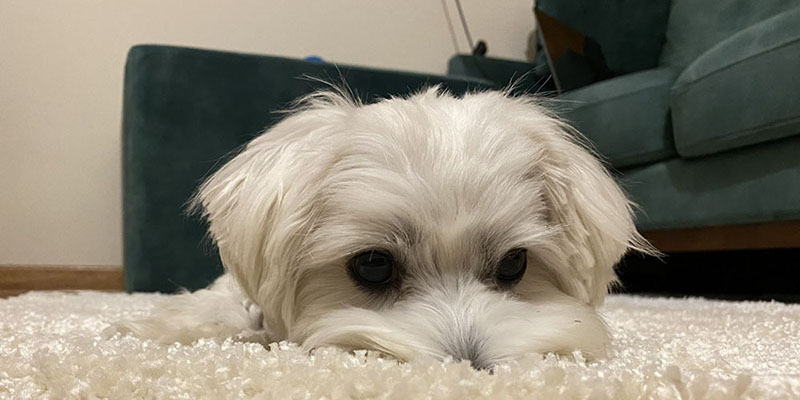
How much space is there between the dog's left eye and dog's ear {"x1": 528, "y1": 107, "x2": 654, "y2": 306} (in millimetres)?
59

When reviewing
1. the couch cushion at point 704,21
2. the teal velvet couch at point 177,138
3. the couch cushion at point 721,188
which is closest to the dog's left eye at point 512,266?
the couch cushion at point 721,188

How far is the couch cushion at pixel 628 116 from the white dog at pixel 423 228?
0.99 m

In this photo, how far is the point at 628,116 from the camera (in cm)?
194

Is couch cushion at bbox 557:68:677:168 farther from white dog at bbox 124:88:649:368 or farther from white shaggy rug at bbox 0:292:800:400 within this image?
white shaggy rug at bbox 0:292:800:400

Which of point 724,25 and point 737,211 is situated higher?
point 724,25

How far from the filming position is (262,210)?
0.87 m

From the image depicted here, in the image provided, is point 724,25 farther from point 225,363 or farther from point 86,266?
point 86,266

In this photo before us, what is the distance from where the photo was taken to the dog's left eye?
0.86m

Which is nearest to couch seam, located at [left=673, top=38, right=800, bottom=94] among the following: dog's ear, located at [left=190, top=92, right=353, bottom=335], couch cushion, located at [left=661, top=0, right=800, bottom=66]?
couch cushion, located at [left=661, top=0, right=800, bottom=66]

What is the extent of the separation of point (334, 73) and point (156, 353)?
5.64ft

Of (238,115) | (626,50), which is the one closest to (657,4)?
(626,50)

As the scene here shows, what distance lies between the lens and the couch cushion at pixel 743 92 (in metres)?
1.48

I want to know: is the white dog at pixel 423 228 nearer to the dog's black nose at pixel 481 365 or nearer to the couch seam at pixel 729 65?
the dog's black nose at pixel 481 365

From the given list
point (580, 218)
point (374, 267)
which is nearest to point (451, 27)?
point (580, 218)
